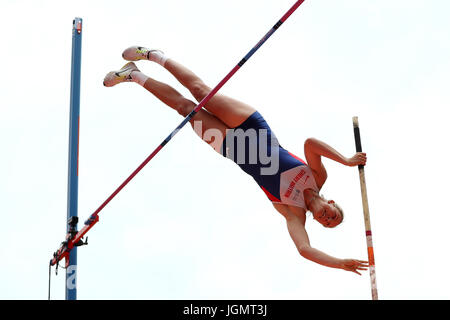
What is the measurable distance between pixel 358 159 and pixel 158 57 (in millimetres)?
2016

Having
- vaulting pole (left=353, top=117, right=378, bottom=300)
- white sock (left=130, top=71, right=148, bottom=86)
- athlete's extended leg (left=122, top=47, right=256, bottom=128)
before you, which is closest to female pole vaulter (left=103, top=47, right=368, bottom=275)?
athlete's extended leg (left=122, top=47, right=256, bottom=128)

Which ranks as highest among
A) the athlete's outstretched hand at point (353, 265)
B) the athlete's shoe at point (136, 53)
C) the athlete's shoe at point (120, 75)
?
the athlete's shoe at point (136, 53)

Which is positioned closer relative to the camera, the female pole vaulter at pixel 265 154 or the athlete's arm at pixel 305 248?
the athlete's arm at pixel 305 248

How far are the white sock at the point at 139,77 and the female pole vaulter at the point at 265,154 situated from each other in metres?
0.22

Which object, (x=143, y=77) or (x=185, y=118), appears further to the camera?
(x=143, y=77)

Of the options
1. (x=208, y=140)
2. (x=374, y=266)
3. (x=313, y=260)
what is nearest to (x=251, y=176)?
(x=208, y=140)

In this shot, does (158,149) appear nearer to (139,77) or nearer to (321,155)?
(139,77)

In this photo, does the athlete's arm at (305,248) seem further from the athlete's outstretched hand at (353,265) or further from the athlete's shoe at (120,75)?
the athlete's shoe at (120,75)

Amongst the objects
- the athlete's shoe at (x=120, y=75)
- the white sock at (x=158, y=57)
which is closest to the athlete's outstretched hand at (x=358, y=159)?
the white sock at (x=158, y=57)

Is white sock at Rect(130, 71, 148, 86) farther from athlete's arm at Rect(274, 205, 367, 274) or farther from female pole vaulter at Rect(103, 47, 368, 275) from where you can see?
athlete's arm at Rect(274, 205, 367, 274)

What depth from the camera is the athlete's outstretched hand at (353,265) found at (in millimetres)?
4961

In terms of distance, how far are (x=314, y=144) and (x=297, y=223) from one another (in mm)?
669
